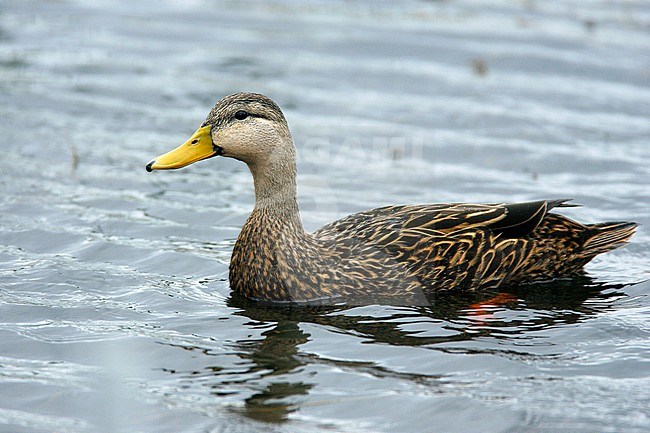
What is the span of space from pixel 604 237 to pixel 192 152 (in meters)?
3.78

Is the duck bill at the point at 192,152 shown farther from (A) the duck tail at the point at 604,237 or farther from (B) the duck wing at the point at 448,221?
(A) the duck tail at the point at 604,237

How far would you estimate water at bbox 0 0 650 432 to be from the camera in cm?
717

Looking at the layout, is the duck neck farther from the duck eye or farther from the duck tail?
the duck tail

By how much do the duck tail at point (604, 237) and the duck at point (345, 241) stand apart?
0.43 m

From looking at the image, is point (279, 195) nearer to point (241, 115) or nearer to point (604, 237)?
point (241, 115)

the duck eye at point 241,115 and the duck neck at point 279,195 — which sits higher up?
the duck eye at point 241,115

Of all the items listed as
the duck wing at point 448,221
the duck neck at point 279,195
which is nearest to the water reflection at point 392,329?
the duck wing at point 448,221

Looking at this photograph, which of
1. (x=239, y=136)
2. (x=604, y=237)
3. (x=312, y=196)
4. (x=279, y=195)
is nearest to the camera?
(x=239, y=136)

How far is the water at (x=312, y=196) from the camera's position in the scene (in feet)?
23.5

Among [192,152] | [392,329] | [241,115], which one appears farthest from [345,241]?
[192,152]

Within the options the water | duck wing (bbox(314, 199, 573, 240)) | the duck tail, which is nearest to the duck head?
duck wing (bbox(314, 199, 573, 240))

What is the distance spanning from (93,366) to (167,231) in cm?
318

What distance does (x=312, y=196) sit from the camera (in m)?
12.0

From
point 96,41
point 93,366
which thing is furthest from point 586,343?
point 96,41
